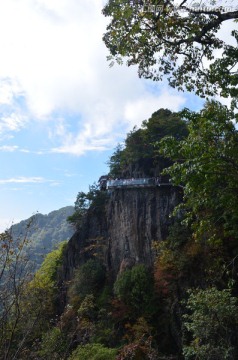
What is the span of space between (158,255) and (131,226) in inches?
189

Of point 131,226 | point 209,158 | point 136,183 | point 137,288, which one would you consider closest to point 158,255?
point 137,288

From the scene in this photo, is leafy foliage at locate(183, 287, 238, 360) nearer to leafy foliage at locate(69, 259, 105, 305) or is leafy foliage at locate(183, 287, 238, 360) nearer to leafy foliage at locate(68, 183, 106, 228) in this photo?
leafy foliage at locate(69, 259, 105, 305)

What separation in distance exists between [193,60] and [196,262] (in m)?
12.7

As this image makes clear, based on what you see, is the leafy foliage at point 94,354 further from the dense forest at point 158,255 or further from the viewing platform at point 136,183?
the viewing platform at point 136,183

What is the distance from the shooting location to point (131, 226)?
84.9 ft

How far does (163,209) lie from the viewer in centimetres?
2400

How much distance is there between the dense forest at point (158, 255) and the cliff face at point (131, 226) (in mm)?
161

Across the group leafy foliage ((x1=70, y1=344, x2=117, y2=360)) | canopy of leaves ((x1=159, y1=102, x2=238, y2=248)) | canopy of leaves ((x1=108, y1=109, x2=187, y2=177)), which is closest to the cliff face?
canopy of leaves ((x1=108, y1=109, x2=187, y2=177))

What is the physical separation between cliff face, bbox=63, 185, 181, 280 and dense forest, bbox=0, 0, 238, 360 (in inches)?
6.3

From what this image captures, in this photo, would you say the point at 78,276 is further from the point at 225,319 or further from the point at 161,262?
the point at 225,319

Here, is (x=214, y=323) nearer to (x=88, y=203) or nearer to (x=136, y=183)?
(x=136, y=183)

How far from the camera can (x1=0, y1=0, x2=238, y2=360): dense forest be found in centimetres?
616

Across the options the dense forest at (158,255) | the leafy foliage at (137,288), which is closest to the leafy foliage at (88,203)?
the dense forest at (158,255)

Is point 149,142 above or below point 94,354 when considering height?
above
